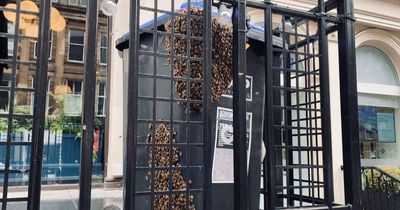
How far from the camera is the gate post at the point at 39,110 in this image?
1.51 meters

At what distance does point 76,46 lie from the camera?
988 cm

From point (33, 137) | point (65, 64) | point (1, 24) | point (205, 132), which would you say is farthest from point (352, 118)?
point (65, 64)

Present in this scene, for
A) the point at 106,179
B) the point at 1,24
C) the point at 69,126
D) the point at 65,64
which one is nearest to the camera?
the point at 1,24

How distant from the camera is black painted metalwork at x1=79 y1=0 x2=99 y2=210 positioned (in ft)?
5.23

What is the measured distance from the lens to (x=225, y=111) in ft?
6.91

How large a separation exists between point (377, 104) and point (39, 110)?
8.27m

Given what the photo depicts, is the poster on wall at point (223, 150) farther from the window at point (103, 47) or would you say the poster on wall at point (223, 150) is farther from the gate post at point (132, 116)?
the window at point (103, 47)

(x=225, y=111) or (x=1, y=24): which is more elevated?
(x=1, y=24)

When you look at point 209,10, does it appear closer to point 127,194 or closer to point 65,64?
point 127,194

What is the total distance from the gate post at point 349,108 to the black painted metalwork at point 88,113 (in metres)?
1.48

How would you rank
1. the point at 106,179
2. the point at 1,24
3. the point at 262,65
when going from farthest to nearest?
the point at 106,179
the point at 262,65
the point at 1,24

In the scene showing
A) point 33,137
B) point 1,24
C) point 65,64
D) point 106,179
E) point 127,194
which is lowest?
point 106,179

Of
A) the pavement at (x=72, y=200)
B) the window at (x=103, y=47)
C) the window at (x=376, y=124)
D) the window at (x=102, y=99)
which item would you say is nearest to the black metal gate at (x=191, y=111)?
the pavement at (x=72, y=200)

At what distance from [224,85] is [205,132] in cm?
42
